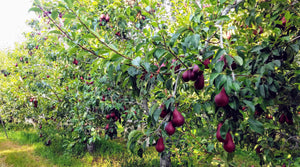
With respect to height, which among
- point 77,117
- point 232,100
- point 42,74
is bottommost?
point 77,117

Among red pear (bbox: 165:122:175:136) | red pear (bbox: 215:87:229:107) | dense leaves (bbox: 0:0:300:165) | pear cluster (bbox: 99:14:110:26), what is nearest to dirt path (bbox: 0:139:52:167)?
dense leaves (bbox: 0:0:300:165)

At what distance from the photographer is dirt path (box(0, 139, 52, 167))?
17.6ft

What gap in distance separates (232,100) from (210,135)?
2.09 metres

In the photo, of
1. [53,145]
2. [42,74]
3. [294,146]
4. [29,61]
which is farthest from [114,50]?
[53,145]

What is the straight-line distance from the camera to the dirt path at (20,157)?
5.36 m

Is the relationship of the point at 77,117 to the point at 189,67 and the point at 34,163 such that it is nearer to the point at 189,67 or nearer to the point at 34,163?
the point at 34,163

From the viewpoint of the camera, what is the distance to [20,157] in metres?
5.80

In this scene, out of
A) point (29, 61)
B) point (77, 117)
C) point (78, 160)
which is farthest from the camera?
point (29, 61)

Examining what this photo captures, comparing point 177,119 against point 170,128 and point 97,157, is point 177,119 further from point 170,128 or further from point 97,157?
point 97,157

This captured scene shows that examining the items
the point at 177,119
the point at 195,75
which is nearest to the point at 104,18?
the point at 195,75

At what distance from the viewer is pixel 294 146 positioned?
2.12 metres

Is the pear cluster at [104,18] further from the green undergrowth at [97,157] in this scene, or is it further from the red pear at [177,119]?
the green undergrowth at [97,157]

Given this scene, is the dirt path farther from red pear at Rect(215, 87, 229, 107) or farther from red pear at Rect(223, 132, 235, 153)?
red pear at Rect(215, 87, 229, 107)

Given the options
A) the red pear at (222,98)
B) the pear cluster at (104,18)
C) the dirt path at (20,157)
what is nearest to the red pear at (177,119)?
the red pear at (222,98)
